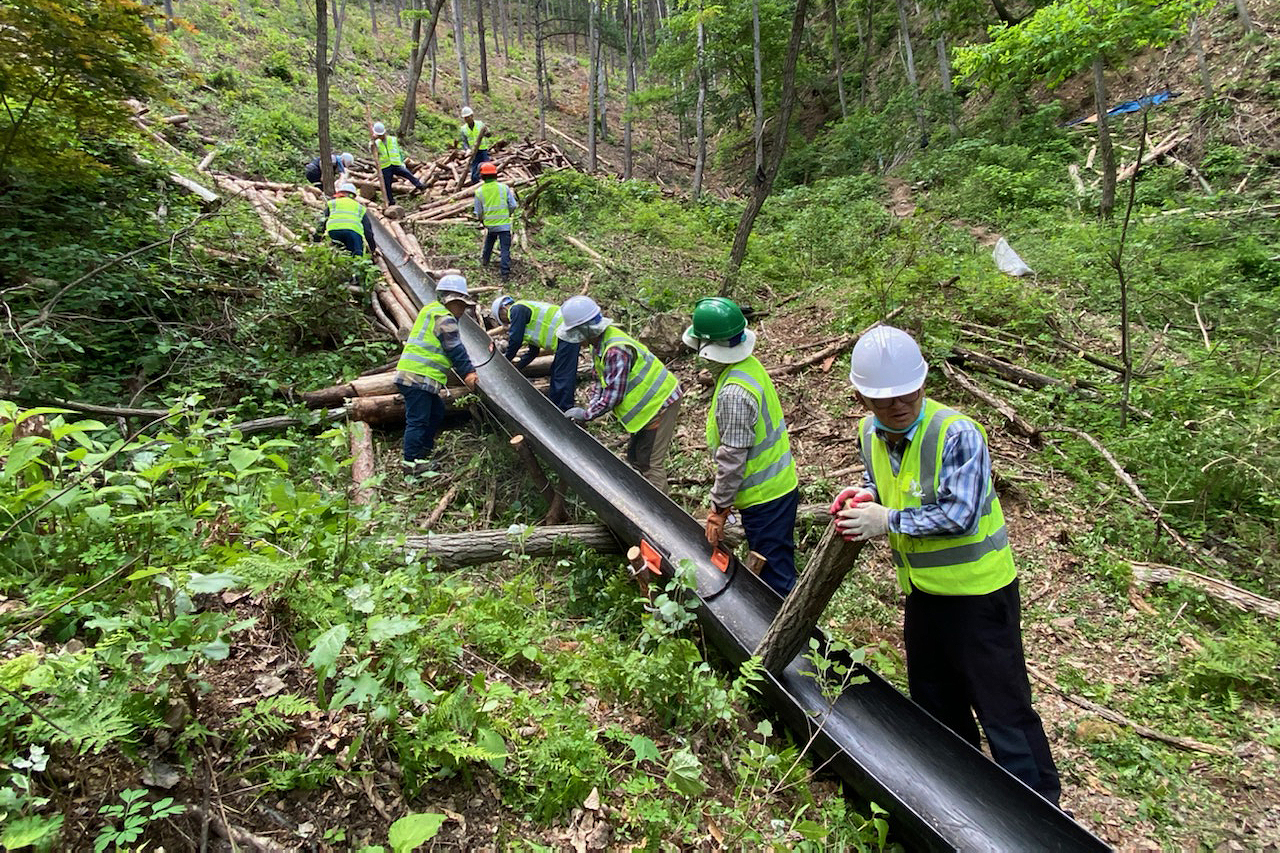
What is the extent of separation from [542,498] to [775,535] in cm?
→ 242

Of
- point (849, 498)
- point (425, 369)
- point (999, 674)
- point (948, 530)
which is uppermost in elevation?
point (849, 498)

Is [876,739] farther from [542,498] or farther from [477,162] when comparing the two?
[477,162]

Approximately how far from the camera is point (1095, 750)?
336 cm

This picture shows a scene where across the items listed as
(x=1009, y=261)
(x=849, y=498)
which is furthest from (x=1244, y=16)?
(x=849, y=498)

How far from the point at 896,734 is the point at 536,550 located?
2.62 metres

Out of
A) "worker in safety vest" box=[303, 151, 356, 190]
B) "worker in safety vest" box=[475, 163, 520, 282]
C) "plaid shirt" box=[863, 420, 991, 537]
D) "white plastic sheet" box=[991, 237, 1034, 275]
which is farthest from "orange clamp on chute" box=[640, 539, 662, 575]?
"worker in safety vest" box=[303, 151, 356, 190]

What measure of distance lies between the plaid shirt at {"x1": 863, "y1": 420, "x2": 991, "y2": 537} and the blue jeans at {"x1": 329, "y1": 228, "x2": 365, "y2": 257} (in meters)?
8.44

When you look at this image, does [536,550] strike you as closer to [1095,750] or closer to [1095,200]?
[1095,750]

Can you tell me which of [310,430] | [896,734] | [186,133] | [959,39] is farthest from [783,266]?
[959,39]

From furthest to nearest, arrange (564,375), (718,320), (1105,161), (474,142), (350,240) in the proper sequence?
(474,142) < (1105,161) < (350,240) < (564,375) < (718,320)

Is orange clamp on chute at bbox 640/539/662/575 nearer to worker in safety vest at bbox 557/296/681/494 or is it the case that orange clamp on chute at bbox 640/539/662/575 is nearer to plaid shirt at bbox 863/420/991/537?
worker in safety vest at bbox 557/296/681/494

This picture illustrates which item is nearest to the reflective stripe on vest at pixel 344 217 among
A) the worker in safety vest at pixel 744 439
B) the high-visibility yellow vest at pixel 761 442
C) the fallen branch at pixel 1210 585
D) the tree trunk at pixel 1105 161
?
the worker in safety vest at pixel 744 439

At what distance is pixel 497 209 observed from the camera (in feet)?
30.5

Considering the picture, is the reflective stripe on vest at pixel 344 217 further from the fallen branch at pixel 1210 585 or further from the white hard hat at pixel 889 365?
the fallen branch at pixel 1210 585
